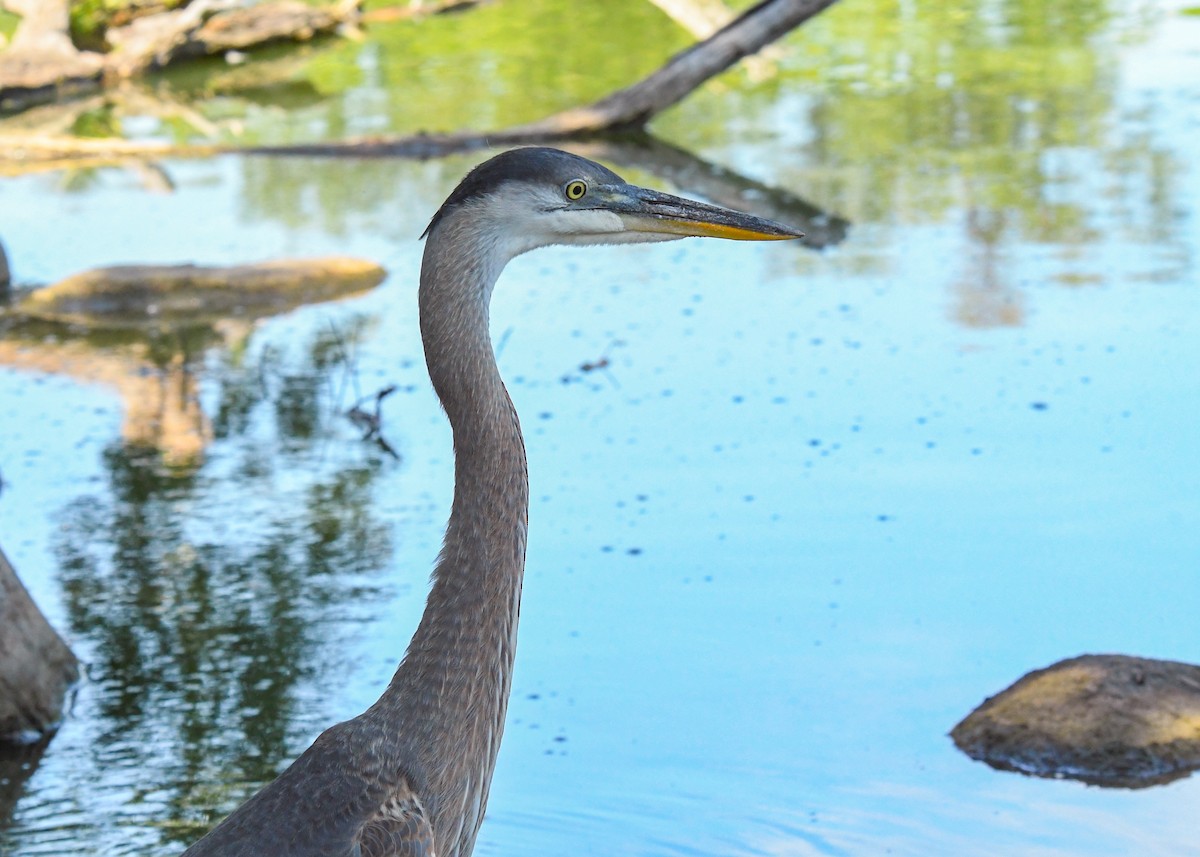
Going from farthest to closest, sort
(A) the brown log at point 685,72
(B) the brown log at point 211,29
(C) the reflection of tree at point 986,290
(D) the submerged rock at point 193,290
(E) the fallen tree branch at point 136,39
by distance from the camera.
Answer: (B) the brown log at point 211,29 < (E) the fallen tree branch at point 136,39 < (A) the brown log at point 685,72 < (D) the submerged rock at point 193,290 < (C) the reflection of tree at point 986,290

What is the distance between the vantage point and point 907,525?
671 cm

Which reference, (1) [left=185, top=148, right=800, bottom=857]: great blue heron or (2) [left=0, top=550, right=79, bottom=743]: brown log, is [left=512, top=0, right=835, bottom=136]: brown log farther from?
(1) [left=185, top=148, right=800, bottom=857]: great blue heron

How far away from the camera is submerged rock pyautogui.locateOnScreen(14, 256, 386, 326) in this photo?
33.6 feet

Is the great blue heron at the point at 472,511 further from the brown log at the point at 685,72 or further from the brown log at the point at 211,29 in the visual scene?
the brown log at the point at 211,29

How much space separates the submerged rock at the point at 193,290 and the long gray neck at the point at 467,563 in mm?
6663

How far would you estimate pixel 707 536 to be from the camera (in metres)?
6.73

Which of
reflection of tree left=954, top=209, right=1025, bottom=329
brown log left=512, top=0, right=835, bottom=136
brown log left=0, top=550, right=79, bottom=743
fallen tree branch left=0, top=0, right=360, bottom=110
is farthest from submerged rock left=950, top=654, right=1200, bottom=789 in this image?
fallen tree branch left=0, top=0, right=360, bottom=110

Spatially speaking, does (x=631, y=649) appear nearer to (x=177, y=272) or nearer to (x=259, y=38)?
(x=177, y=272)

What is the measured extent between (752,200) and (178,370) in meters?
4.26

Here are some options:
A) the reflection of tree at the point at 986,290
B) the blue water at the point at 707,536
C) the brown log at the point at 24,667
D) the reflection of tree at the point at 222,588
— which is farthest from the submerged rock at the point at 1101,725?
the reflection of tree at the point at 986,290

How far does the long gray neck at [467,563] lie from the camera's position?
357 cm

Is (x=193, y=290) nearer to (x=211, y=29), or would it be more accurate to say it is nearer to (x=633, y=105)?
(x=633, y=105)

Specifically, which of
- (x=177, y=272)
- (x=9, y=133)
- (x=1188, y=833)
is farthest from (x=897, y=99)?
(x=1188, y=833)

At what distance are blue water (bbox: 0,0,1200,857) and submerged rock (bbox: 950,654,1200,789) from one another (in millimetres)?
98
